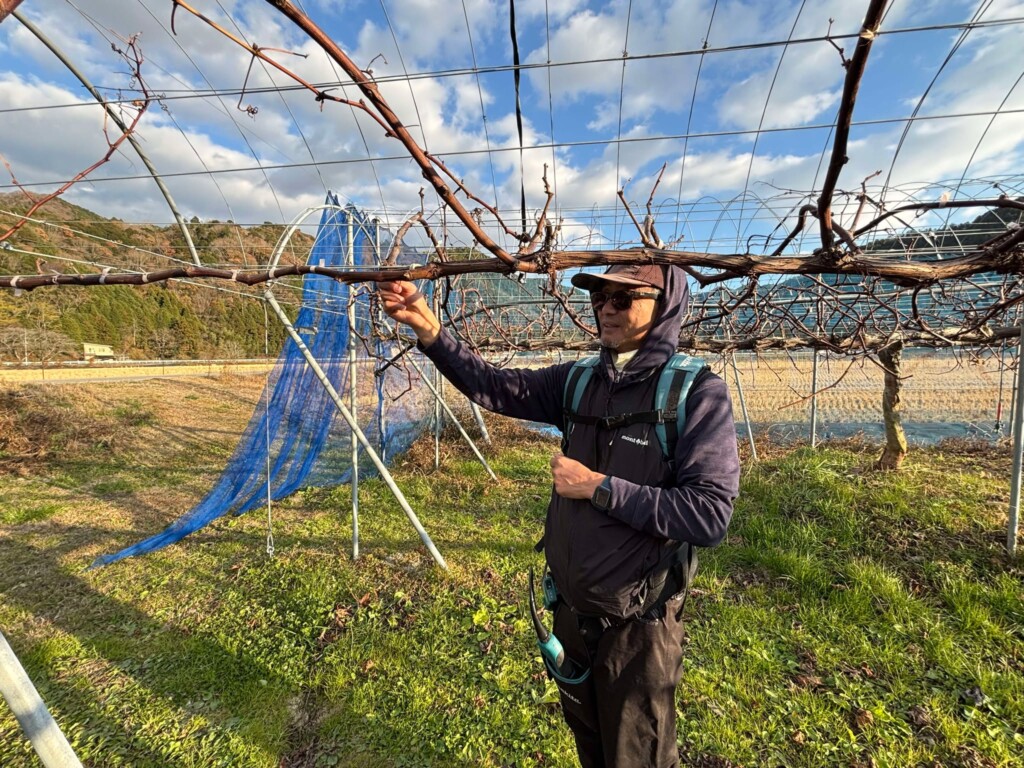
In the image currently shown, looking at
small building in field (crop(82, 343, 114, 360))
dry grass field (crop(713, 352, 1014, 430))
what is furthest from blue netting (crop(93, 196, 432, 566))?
small building in field (crop(82, 343, 114, 360))

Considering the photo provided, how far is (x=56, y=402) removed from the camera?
33.8 feet

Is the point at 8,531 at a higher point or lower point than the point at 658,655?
lower

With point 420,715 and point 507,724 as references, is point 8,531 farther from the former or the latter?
point 507,724

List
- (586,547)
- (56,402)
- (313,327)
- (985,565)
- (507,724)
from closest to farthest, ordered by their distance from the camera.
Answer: (586,547)
(507,724)
(985,565)
(313,327)
(56,402)

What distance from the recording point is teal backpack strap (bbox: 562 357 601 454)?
1605 millimetres

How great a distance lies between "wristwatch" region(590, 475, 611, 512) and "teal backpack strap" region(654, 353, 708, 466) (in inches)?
9.0

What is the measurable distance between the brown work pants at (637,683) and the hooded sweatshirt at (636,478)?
0.32ft

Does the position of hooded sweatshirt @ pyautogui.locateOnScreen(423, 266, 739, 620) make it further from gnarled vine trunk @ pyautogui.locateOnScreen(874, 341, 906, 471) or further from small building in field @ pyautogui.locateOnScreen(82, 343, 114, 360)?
small building in field @ pyautogui.locateOnScreen(82, 343, 114, 360)

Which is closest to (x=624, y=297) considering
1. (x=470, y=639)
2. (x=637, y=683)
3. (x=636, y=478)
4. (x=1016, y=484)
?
(x=636, y=478)

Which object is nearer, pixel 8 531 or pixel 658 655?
pixel 658 655

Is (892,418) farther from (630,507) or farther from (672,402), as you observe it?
(630,507)

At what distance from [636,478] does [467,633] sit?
259cm

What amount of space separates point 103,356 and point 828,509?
40.8 m

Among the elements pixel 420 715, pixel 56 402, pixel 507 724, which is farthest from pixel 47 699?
pixel 56 402
